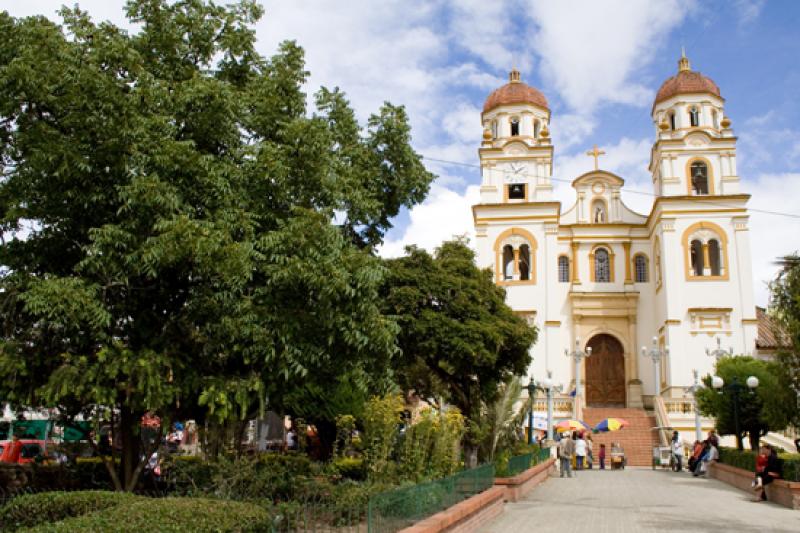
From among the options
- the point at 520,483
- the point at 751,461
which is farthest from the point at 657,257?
the point at 520,483

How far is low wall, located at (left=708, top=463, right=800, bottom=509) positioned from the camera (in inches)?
534

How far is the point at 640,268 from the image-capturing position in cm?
3778

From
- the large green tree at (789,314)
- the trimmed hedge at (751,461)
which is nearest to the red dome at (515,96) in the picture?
the trimmed hedge at (751,461)

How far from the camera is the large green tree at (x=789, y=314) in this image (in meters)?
14.0

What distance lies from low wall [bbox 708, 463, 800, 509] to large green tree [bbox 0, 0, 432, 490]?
8.29 metres

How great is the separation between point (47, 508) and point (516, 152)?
106 ft

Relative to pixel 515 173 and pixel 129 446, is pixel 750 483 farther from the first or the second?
pixel 515 173

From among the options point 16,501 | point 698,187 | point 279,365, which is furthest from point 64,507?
point 698,187

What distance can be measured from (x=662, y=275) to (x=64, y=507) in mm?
31128

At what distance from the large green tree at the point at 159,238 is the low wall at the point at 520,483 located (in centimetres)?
528

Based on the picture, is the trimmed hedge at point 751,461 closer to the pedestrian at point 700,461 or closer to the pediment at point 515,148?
the pedestrian at point 700,461

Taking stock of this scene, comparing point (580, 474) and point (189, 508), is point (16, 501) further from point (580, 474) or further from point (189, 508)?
point (580, 474)

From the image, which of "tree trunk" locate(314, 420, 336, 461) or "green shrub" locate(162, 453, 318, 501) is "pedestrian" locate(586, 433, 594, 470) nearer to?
"tree trunk" locate(314, 420, 336, 461)

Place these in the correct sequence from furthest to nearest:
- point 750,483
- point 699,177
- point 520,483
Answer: point 699,177 → point 750,483 → point 520,483
